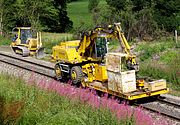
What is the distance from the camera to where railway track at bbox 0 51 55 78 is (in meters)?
24.1

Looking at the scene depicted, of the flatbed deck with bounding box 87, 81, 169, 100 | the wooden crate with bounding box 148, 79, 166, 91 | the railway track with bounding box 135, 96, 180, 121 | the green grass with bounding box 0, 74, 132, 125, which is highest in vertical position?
the green grass with bounding box 0, 74, 132, 125

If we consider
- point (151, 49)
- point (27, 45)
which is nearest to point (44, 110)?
point (151, 49)

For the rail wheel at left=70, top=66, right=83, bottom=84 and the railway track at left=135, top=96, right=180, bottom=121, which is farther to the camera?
the rail wheel at left=70, top=66, right=83, bottom=84

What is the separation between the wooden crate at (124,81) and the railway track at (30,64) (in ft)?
23.1

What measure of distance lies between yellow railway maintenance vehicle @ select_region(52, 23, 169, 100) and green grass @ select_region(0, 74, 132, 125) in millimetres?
4453

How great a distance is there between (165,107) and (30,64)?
43.9 ft

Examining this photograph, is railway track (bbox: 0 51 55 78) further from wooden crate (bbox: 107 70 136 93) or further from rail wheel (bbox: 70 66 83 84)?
wooden crate (bbox: 107 70 136 93)

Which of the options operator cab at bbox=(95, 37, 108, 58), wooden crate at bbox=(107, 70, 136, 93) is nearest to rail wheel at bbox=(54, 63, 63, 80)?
operator cab at bbox=(95, 37, 108, 58)

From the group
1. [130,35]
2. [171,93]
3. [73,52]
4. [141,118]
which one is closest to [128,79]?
[171,93]

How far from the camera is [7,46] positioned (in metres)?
39.4

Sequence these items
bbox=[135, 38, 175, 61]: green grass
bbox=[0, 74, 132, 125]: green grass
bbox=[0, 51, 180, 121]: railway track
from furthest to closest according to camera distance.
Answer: bbox=[135, 38, 175, 61]: green grass < bbox=[0, 51, 180, 121]: railway track < bbox=[0, 74, 132, 125]: green grass

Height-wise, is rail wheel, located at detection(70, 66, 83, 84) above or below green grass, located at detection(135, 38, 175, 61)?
below

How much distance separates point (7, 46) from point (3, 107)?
97.6 ft

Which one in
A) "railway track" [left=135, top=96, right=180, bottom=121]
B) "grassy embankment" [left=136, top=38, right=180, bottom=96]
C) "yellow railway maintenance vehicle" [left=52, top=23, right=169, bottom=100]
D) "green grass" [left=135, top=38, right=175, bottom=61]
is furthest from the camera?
"green grass" [left=135, top=38, right=175, bottom=61]
